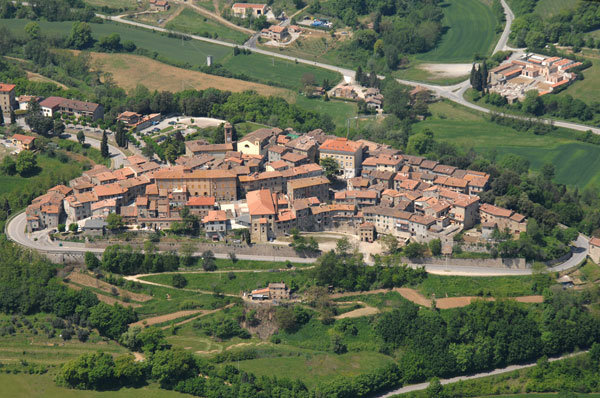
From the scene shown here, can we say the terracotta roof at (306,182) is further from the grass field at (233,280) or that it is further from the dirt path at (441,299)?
the dirt path at (441,299)

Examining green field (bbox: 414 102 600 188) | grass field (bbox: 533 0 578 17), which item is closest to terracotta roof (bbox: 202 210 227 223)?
green field (bbox: 414 102 600 188)

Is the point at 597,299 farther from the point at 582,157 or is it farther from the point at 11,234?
the point at 11,234

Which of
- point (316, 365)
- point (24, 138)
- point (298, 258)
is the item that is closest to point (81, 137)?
point (24, 138)

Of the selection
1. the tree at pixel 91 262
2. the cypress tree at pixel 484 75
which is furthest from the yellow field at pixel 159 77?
the tree at pixel 91 262

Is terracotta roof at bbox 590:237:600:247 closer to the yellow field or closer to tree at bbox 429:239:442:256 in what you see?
tree at bbox 429:239:442:256

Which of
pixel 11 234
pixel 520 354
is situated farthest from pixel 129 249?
pixel 520 354

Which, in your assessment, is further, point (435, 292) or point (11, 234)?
point (11, 234)
